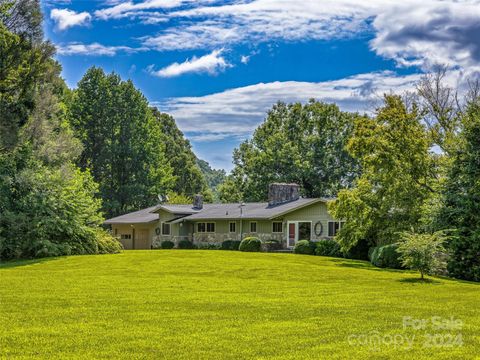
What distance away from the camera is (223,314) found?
1252 centimetres

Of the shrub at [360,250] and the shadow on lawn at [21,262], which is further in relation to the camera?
the shrub at [360,250]

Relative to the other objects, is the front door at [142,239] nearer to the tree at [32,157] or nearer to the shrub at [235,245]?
the shrub at [235,245]

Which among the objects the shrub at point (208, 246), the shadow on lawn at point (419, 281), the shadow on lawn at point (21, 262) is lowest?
the shadow on lawn at point (419, 281)

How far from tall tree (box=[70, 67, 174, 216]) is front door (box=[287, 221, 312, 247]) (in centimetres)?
2387

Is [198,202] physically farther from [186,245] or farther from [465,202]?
[465,202]

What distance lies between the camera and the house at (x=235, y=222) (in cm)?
4512

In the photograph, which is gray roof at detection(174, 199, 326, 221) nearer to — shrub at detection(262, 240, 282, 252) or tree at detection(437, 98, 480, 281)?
shrub at detection(262, 240, 282, 252)

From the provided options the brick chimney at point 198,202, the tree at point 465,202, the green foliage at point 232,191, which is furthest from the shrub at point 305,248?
the green foliage at point 232,191

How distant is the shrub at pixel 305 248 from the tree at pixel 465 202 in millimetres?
14477

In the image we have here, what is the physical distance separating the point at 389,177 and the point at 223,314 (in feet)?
75.0

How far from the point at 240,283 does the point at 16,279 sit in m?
7.09

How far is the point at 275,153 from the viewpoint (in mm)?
63906

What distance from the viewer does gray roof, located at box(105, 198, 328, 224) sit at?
45250 millimetres

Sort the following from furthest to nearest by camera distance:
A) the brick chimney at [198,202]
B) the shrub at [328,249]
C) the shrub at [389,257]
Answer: the brick chimney at [198,202], the shrub at [328,249], the shrub at [389,257]
